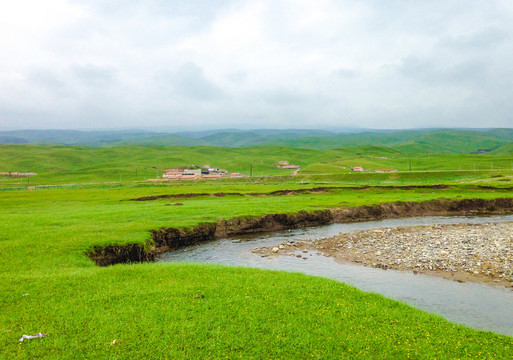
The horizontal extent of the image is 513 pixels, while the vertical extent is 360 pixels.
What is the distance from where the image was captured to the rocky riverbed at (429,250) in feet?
83.9

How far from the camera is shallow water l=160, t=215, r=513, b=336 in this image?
18.4 meters

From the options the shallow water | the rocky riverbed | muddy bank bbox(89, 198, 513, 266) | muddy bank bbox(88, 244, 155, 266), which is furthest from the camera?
muddy bank bbox(89, 198, 513, 266)

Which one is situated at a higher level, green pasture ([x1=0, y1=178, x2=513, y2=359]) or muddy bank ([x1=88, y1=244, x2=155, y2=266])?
green pasture ([x1=0, y1=178, x2=513, y2=359])

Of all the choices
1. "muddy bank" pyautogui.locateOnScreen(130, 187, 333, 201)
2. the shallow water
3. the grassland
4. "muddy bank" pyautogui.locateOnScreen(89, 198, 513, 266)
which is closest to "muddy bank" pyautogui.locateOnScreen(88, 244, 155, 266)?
"muddy bank" pyautogui.locateOnScreen(89, 198, 513, 266)

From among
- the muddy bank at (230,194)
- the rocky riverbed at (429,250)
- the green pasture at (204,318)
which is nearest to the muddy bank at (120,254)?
the green pasture at (204,318)

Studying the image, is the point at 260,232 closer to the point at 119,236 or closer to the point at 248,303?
the point at 119,236

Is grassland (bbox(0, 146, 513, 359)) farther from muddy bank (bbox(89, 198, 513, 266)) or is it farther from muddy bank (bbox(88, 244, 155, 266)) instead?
muddy bank (bbox(89, 198, 513, 266))

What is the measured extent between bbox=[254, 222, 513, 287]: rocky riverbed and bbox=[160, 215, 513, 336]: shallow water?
148cm

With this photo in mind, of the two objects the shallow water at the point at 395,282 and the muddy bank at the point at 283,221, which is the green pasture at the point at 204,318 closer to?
the shallow water at the point at 395,282

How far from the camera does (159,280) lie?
61.7 feet

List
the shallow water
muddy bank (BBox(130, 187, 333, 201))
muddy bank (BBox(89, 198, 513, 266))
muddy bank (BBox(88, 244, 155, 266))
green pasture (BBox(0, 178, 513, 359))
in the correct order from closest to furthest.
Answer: green pasture (BBox(0, 178, 513, 359)) → the shallow water → muddy bank (BBox(88, 244, 155, 266)) → muddy bank (BBox(89, 198, 513, 266)) → muddy bank (BBox(130, 187, 333, 201))

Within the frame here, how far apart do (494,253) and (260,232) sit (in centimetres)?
2454

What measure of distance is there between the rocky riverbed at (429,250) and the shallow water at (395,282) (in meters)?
1.48

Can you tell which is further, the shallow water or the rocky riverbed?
the rocky riverbed
